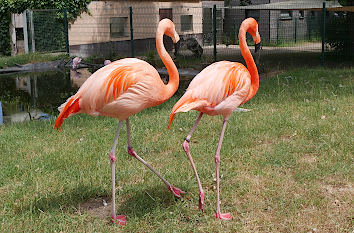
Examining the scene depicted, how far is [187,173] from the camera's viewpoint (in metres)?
4.44

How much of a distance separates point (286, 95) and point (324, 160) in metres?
3.12

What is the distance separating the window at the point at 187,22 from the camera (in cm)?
2272

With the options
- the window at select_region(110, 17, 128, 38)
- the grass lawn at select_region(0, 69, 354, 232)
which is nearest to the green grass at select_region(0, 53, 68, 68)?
the window at select_region(110, 17, 128, 38)

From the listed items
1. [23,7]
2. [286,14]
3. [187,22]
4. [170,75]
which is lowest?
[170,75]

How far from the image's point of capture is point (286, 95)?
756 cm

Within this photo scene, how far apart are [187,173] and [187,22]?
19.5 metres

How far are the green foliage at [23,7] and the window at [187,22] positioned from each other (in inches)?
238

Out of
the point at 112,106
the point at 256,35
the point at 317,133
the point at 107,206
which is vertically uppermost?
the point at 256,35

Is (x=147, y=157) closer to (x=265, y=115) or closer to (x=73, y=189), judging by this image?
(x=73, y=189)

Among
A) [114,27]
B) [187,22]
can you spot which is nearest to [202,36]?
[187,22]

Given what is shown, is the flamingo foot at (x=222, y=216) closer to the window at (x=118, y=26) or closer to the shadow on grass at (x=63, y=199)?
the shadow on grass at (x=63, y=199)

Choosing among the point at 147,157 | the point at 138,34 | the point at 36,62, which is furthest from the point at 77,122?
the point at 138,34

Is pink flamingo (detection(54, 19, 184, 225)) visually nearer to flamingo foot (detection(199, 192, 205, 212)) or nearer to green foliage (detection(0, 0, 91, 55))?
flamingo foot (detection(199, 192, 205, 212))

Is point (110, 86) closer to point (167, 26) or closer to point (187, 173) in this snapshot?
point (167, 26)
